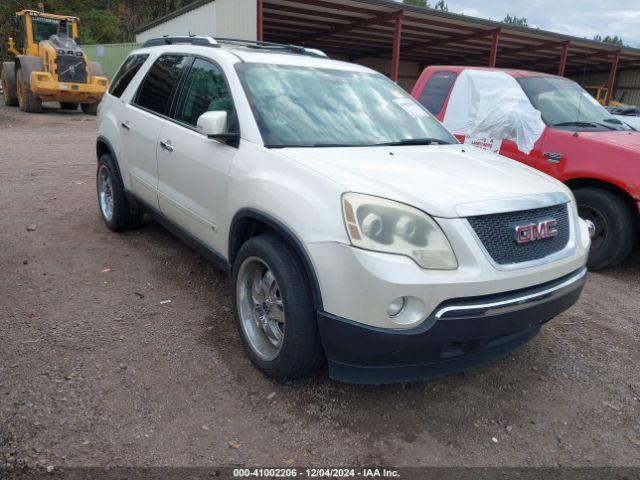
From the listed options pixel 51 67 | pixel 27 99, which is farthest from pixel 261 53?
pixel 27 99

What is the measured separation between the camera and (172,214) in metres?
4.14

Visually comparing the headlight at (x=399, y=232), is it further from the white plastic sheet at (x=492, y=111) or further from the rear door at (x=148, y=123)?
the white plastic sheet at (x=492, y=111)

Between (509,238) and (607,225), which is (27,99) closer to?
(607,225)

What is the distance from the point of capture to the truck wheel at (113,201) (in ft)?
16.8

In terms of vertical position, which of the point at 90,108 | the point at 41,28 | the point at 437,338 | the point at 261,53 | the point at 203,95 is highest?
the point at 41,28

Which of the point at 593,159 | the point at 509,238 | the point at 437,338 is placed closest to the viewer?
the point at 437,338

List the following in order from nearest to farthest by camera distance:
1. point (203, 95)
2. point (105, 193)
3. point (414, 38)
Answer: point (203, 95) < point (105, 193) < point (414, 38)

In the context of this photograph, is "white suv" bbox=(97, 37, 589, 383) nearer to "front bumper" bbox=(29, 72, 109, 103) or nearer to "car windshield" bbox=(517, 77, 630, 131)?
"car windshield" bbox=(517, 77, 630, 131)

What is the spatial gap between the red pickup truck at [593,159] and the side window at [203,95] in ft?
11.1

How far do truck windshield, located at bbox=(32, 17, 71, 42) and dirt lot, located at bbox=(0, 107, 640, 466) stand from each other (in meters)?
16.4

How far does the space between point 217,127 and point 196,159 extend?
1.73 feet

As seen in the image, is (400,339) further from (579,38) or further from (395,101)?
(579,38)

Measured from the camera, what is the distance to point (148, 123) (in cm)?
439

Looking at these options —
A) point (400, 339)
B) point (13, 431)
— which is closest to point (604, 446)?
point (400, 339)
